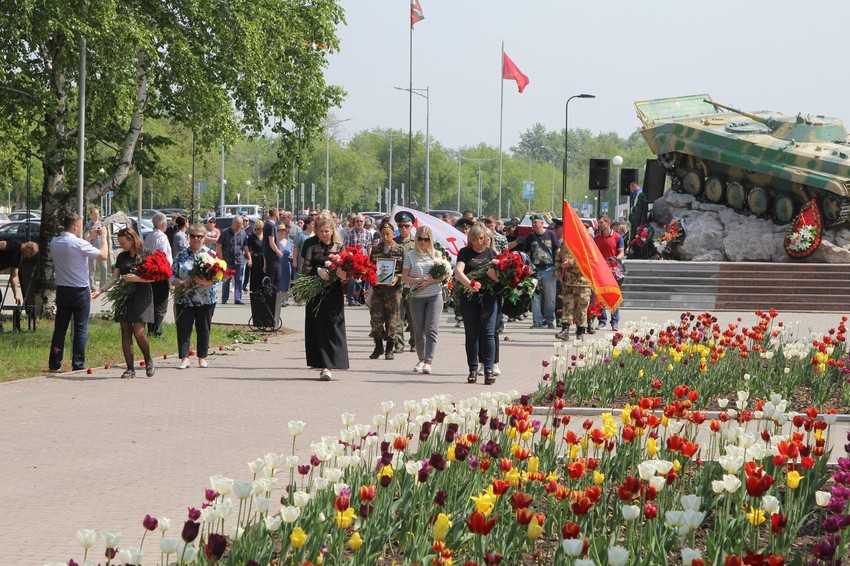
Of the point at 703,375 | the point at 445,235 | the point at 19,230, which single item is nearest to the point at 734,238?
the point at 445,235

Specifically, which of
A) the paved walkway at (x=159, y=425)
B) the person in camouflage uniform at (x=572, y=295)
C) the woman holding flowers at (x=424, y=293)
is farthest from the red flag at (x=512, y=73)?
the woman holding flowers at (x=424, y=293)

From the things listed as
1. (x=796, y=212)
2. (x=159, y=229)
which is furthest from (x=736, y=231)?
(x=159, y=229)

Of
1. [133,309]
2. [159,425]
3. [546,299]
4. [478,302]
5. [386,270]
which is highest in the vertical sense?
[386,270]

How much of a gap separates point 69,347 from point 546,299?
849 cm

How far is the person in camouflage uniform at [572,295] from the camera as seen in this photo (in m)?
19.0

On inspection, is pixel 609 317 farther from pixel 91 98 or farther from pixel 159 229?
pixel 91 98

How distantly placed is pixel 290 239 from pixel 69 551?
2165 cm

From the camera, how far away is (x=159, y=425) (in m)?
10.5

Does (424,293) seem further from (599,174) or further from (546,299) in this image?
(599,174)

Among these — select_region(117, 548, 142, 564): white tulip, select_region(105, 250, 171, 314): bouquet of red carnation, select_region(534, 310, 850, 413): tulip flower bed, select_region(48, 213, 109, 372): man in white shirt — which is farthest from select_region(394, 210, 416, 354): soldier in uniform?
select_region(117, 548, 142, 564): white tulip

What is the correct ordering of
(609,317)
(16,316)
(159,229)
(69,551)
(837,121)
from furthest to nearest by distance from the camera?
1. (837,121)
2. (609,317)
3. (159,229)
4. (16,316)
5. (69,551)

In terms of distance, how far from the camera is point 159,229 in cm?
1891

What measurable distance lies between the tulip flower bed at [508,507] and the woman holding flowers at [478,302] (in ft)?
20.2

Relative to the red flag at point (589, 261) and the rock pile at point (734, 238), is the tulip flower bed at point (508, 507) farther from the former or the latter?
the rock pile at point (734, 238)
